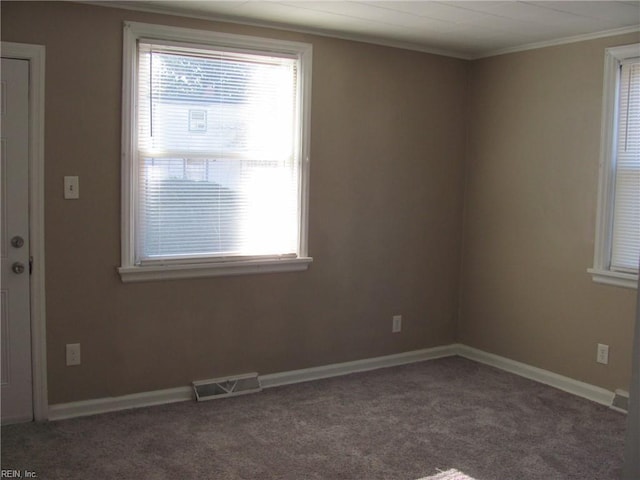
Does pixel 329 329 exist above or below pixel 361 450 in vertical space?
above

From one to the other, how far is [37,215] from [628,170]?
11.3ft

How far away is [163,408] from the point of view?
392cm

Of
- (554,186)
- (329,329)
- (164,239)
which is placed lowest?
(329,329)

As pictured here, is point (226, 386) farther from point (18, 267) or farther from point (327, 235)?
point (18, 267)

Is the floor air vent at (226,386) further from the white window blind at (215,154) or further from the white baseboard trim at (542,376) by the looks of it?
the white baseboard trim at (542,376)

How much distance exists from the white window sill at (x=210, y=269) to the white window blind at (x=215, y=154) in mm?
55

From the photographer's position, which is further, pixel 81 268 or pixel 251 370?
pixel 251 370

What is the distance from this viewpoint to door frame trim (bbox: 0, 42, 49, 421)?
3500mm

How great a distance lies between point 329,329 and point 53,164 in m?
2.07

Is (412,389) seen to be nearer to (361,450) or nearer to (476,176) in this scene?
(361,450)

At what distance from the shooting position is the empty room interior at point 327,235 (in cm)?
356

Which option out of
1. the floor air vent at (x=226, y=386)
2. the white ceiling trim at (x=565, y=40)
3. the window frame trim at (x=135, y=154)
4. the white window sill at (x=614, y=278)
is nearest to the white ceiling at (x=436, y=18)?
the white ceiling trim at (x=565, y=40)

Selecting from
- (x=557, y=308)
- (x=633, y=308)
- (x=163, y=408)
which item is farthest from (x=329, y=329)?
(x=633, y=308)

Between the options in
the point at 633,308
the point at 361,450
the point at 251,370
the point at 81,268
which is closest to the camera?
the point at 361,450
